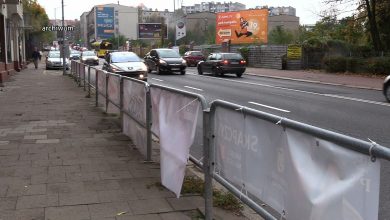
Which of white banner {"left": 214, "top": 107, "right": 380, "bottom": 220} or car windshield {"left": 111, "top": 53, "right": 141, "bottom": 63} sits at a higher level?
car windshield {"left": 111, "top": 53, "right": 141, "bottom": 63}

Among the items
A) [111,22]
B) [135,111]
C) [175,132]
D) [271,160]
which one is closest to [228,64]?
[135,111]

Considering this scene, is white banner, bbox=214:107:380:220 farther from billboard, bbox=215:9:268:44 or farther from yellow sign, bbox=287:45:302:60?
billboard, bbox=215:9:268:44

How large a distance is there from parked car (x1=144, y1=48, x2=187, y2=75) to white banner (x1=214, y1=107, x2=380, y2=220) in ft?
91.5

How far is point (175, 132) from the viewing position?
5500mm

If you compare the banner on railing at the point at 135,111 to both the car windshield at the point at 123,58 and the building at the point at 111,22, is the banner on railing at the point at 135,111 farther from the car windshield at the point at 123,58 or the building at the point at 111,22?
the building at the point at 111,22

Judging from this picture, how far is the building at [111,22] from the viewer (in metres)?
137

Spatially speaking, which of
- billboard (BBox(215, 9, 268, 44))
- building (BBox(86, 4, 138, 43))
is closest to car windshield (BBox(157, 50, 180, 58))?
billboard (BBox(215, 9, 268, 44))

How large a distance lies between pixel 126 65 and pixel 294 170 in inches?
833

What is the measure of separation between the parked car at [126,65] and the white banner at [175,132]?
16.9 meters

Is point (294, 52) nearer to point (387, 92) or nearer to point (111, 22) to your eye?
point (387, 92)

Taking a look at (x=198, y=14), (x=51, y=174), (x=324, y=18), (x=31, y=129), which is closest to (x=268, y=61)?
(x=324, y=18)

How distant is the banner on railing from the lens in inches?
285

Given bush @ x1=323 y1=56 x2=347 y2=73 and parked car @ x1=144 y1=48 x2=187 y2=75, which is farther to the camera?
parked car @ x1=144 y1=48 x2=187 y2=75

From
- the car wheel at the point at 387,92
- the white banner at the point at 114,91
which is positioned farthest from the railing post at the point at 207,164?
the car wheel at the point at 387,92
